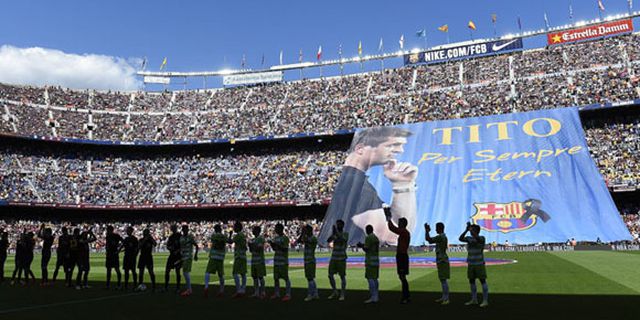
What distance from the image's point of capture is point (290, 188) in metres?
58.2

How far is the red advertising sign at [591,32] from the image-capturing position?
205 feet

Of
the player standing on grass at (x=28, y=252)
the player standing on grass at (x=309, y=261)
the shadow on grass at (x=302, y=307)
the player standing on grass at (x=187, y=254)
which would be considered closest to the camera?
the shadow on grass at (x=302, y=307)

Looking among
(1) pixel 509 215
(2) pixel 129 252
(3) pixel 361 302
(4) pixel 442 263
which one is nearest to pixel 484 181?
(1) pixel 509 215

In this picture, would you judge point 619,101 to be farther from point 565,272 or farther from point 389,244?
point 565,272

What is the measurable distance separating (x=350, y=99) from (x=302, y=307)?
57.9 metres

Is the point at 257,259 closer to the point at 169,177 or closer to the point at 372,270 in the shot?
the point at 372,270

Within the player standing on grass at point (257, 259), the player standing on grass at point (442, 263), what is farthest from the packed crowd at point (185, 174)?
the player standing on grass at point (442, 263)

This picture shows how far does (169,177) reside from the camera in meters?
64.6

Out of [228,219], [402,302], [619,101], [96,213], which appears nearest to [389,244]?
[228,219]

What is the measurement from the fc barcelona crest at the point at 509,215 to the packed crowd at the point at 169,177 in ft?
57.9

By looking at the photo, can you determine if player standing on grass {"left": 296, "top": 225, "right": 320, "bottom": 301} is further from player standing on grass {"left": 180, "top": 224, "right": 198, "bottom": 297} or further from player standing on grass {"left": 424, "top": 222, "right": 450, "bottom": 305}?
player standing on grass {"left": 180, "top": 224, "right": 198, "bottom": 297}

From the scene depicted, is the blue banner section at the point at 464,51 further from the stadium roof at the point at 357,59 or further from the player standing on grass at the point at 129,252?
the player standing on grass at the point at 129,252

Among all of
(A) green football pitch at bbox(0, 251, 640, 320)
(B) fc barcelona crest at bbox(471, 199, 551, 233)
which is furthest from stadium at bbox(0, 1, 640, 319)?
(A) green football pitch at bbox(0, 251, 640, 320)

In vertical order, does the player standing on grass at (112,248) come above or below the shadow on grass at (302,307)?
above
